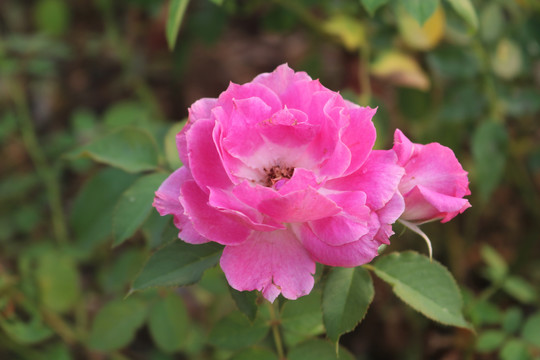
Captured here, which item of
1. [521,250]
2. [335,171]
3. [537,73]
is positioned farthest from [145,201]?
[537,73]

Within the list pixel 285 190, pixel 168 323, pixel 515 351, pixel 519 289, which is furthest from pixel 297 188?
pixel 519 289

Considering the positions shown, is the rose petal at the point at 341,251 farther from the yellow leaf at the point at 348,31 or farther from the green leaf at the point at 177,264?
the yellow leaf at the point at 348,31

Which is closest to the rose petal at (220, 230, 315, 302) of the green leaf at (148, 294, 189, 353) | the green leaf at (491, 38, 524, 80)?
the green leaf at (148, 294, 189, 353)

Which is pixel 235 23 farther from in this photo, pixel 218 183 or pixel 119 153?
pixel 218 183

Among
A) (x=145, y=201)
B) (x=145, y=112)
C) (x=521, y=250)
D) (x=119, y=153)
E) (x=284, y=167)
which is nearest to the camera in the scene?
(x=284, y=167)

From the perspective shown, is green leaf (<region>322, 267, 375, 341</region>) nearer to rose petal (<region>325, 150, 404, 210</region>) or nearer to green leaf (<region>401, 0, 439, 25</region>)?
rose petal (<region>325, 150, 404, 210</region>)

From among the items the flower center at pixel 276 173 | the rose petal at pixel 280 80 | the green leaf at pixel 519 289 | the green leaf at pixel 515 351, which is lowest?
the green leaf at pixel 519 289

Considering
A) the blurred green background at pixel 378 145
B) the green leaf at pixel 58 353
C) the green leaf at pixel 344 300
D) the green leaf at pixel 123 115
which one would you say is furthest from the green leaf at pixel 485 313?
the green leaf at pixel 123 115

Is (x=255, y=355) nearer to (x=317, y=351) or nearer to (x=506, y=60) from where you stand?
(x=317, y=351)
